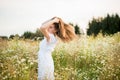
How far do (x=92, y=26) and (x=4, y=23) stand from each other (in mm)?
16546

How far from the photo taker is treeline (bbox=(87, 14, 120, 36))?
1997cm

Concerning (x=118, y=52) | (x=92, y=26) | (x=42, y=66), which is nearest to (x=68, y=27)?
(x=42, y=66)

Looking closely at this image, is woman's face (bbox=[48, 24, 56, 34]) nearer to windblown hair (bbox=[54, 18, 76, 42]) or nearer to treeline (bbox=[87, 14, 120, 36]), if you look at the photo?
windblown hair (bbox=[54, 18, 76, 42])

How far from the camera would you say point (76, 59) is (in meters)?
6.26

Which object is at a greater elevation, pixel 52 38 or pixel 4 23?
pixel 4 23

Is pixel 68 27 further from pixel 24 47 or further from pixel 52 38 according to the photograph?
pixel 24 47

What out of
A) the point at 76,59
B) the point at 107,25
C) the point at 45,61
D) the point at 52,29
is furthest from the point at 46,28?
the point at 107,25

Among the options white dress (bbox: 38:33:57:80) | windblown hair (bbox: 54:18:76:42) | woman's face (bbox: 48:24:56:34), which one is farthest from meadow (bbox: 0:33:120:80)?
woman's face (bbox: 48:24:56:34)

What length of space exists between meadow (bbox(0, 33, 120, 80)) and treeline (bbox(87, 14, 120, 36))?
491 inches

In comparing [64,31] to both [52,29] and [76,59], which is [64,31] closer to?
[52,29]

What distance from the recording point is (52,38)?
4.20 m

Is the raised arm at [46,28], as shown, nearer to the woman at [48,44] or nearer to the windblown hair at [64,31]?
the woman at [48,44]

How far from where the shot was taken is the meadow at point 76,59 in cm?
500

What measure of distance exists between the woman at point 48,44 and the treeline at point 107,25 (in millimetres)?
15359
